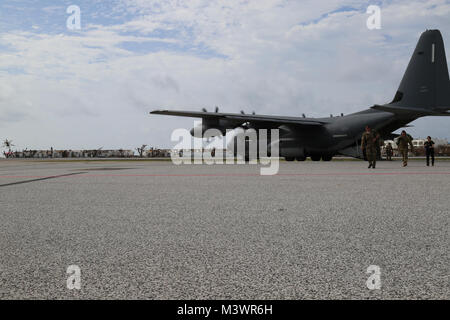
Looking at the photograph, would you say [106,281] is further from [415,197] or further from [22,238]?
[415,197]

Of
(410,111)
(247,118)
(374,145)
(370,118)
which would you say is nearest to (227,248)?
(374,145)

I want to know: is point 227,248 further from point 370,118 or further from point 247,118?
point 247,118

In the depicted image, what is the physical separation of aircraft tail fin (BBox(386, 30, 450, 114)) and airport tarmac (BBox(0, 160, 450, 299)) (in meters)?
17.7

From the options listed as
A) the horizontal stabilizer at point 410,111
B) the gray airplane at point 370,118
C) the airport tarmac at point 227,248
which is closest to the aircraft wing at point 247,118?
the gray airplane at point 370,118

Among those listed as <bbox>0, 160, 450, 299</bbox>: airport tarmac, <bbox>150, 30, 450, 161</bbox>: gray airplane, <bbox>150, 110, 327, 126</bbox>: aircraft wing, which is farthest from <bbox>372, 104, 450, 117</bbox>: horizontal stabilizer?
<bbox>0, 160, 450, 299</bbox>: airport tarmac

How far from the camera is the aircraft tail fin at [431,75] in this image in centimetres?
2325

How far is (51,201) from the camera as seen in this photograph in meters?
8.31

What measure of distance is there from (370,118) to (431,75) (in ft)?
13.5

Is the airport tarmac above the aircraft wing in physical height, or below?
below

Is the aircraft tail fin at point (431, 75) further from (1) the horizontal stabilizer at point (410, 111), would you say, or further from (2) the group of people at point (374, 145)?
(2) the group of people at point (374, 145)

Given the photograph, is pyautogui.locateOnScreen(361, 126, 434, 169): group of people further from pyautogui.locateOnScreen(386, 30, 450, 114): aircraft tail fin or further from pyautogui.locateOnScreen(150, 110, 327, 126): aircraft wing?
pyautogui.locateOnScreen(150, 110, 327, 126): aircraft wing

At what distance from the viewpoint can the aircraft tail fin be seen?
915 inches

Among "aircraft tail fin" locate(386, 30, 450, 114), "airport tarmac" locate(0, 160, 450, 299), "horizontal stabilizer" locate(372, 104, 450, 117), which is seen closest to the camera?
"airport tarmac" locate(0, 160, 450, 299)
